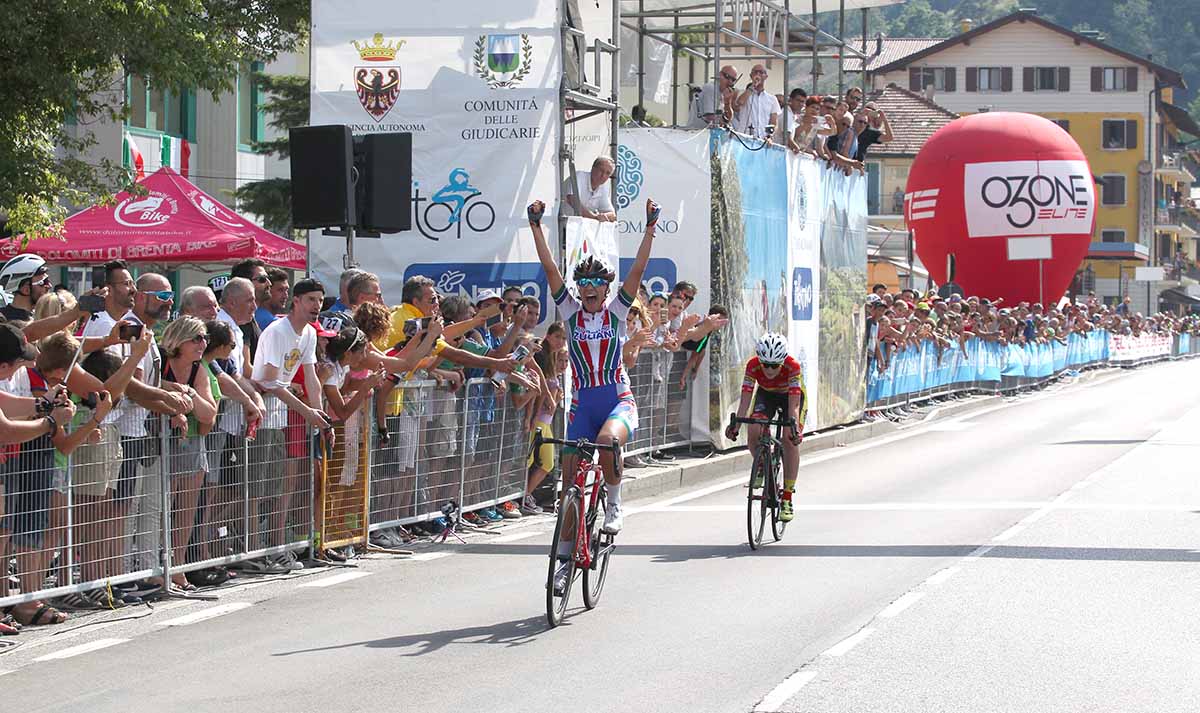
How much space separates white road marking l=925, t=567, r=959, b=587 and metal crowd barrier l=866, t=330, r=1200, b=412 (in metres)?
15.9

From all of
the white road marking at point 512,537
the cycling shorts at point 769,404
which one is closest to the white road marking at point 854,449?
the white road marking at point 512,537

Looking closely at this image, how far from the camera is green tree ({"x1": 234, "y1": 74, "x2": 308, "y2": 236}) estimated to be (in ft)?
104

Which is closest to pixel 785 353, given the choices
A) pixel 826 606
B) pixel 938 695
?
pixel 826 606

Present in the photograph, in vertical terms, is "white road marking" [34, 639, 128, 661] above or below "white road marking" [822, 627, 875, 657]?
below

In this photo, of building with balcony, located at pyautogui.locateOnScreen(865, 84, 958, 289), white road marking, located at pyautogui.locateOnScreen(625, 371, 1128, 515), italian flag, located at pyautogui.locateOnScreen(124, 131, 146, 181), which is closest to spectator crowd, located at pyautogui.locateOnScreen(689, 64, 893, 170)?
white road marking, located at pyautogui.locateOnScreen(625, 371, 1128, 515)

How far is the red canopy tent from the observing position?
20.7m

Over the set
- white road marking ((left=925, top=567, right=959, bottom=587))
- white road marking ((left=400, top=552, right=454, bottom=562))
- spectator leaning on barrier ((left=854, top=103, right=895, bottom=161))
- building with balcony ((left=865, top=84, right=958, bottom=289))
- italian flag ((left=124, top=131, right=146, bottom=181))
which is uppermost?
building with balcony ((left=865, top=84, right=958, bottom=289))

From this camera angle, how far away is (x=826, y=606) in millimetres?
9844

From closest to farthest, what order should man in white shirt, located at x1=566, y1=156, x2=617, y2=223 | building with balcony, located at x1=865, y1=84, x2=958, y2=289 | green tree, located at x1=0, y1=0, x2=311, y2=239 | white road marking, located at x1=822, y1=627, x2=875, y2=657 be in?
white road marking, located at x1=822, y1=627, x2=875, y2=657
green tree, located at x1=0, y1=0, x2=311, y2=239
man in white shirt, located at x1=566, y1=156, x2=617, y2=223
building with balcony, located at x1=865, y1=84, x2=958, y2=289

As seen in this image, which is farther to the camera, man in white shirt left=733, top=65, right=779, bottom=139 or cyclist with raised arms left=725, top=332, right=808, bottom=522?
man in white shirt left=733, top=65, right=779, bottom=139

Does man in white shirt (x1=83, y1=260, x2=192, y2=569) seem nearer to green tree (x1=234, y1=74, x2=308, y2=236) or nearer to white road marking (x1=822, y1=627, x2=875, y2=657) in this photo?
white road marking (x1=822, y1=627, x2=875, y2=657)

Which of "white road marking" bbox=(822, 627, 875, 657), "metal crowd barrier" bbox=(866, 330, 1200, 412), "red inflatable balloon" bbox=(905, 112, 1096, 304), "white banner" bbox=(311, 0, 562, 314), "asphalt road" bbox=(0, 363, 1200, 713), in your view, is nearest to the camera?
"asphalt road" bbox=(0, 363, 1200, 713)

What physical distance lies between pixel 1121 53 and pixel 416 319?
95170mm

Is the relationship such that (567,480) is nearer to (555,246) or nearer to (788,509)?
(788,509)
